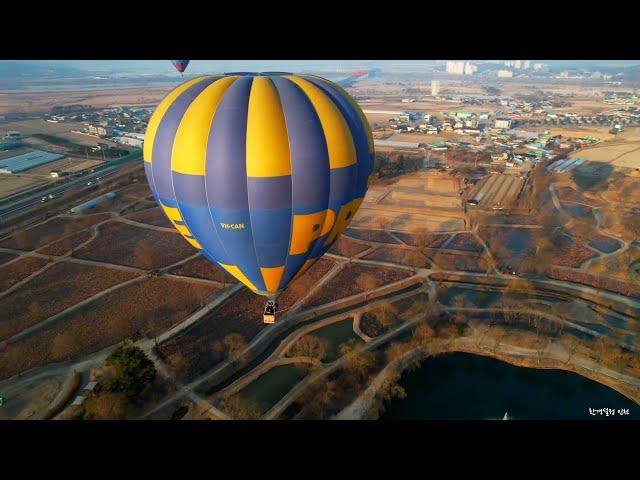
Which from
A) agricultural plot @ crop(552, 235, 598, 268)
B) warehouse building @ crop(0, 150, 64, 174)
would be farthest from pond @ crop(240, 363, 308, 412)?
warehouse building @ crop(0, 150, 64, 174)

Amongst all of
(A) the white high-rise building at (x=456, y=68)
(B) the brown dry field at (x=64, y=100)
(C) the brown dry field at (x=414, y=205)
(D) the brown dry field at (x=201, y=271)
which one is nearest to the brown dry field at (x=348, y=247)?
(C) the brown dry field at (x=414, y=205)

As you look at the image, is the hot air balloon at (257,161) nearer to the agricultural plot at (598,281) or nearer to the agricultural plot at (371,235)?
the agricultural plot at (371,235)

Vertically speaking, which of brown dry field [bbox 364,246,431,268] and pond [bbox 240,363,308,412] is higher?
brown dry field [bbox 364,246,431,268]

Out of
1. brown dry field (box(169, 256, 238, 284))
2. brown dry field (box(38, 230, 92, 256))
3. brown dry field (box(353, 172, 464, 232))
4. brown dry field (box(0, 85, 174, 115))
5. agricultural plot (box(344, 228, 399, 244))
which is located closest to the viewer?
brown dry field (box(169, 256, 238, 284))

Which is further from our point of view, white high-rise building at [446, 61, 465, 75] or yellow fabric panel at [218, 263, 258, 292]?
white high-rise building at [446, 61, 465, 75]

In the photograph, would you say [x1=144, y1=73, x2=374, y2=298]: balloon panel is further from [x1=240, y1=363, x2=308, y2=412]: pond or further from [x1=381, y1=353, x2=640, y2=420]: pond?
[x1=381, y1=353, x2=640, y2=420]: pond

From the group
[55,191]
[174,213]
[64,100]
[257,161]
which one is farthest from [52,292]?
[64,100]

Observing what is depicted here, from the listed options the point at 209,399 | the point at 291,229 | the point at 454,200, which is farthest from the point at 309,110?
the point at 454,200
